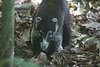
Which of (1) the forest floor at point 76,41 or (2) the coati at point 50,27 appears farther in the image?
(2) the coati at point 50,27

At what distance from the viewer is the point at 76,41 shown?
5.22 meters

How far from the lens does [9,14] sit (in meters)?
2.32

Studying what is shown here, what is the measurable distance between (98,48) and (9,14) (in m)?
2.38

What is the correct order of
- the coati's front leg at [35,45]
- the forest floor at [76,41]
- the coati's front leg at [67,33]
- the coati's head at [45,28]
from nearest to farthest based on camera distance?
the forest floor at [76,41]
the coati's head at [45,28]
the coati's front leg at [35,45]
the coati's front leg at [67,33]

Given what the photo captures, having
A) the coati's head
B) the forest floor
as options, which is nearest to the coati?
the coati's head

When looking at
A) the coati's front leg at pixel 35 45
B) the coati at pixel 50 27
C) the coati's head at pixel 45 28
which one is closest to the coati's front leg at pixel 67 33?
the coati at pixel 50 27

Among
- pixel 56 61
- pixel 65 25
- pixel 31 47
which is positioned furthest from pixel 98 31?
pixel 56 61

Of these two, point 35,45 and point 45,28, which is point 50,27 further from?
point 35,45

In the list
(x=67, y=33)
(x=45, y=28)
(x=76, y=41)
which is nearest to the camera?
(x=45, y=28)

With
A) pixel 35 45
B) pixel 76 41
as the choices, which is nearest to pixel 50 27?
pixel 35 45

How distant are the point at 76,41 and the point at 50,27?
1213 millimetres

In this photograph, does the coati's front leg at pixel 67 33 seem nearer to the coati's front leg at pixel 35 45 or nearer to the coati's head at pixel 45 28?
the coati's head at pixel 45 28

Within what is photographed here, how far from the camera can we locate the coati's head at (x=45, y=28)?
4.18 meters

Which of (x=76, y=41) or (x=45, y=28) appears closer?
(x=45, y=28)
